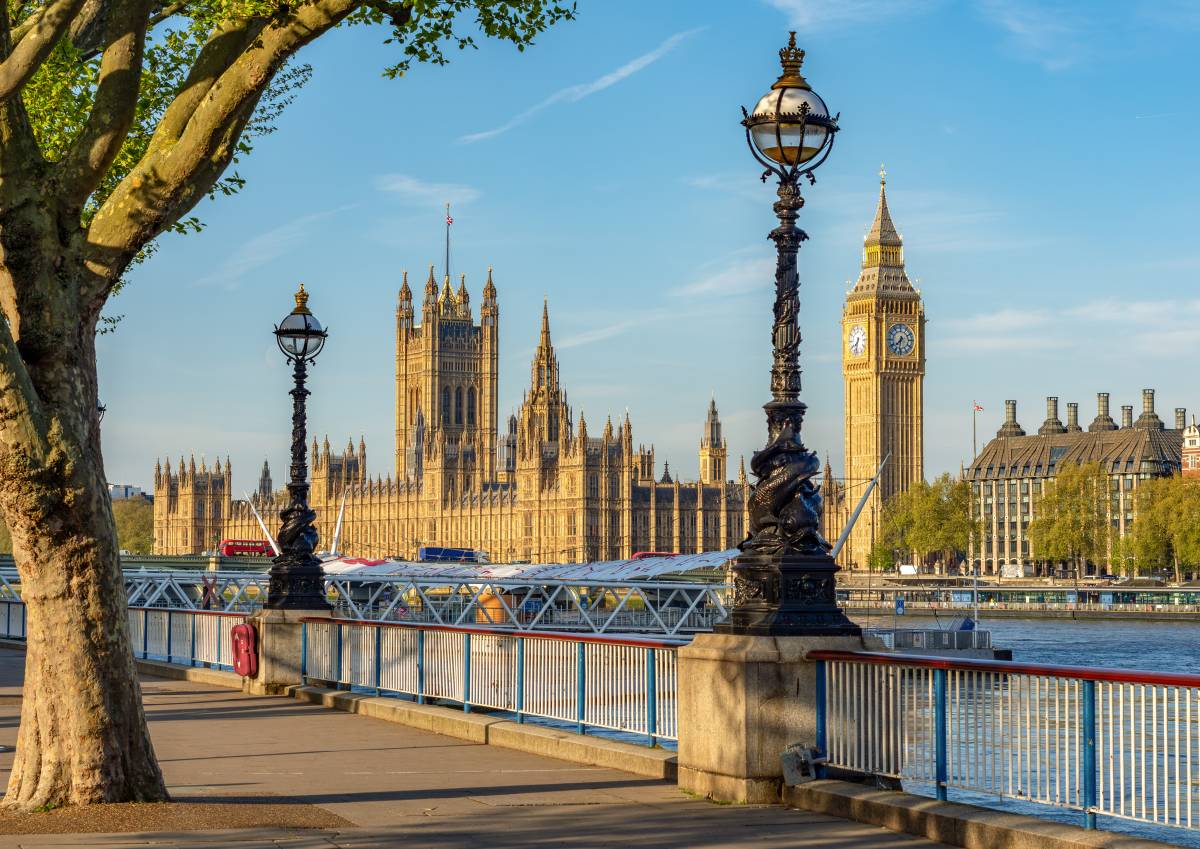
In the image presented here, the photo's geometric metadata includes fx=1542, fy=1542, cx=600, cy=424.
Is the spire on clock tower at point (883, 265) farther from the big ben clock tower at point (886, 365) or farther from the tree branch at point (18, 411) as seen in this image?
the tree branch at point (18, 411)

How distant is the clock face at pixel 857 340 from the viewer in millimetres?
142375

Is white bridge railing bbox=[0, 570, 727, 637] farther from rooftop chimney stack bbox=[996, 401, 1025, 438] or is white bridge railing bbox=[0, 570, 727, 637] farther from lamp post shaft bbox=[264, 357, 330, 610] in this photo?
rooftop chimney stack bbox=[996, 401, 1025, 438]

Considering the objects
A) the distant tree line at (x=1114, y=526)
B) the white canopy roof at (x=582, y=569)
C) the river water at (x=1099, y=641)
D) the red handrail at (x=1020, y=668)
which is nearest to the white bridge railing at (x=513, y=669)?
the red handrail at (x=1020, y=668)

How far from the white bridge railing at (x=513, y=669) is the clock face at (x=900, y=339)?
127m

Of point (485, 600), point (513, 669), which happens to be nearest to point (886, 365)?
point (485, 600)

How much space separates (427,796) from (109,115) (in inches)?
189

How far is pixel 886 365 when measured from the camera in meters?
142

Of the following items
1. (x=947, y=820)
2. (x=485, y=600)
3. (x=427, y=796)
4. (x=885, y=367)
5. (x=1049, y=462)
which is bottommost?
(x=485, y=600)

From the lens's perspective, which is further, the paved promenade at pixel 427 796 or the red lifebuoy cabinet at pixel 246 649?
the red lifebuoy cabinet at pixel 246 649

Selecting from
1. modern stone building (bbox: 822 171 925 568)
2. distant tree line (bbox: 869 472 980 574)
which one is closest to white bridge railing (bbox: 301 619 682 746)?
distant tree line (bbox: 869 472 980 574)

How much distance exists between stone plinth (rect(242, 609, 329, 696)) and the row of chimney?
4938 inches

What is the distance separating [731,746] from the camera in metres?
9.77

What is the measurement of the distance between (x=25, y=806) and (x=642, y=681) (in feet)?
15.8

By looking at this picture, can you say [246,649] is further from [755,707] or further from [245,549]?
[245,549]
